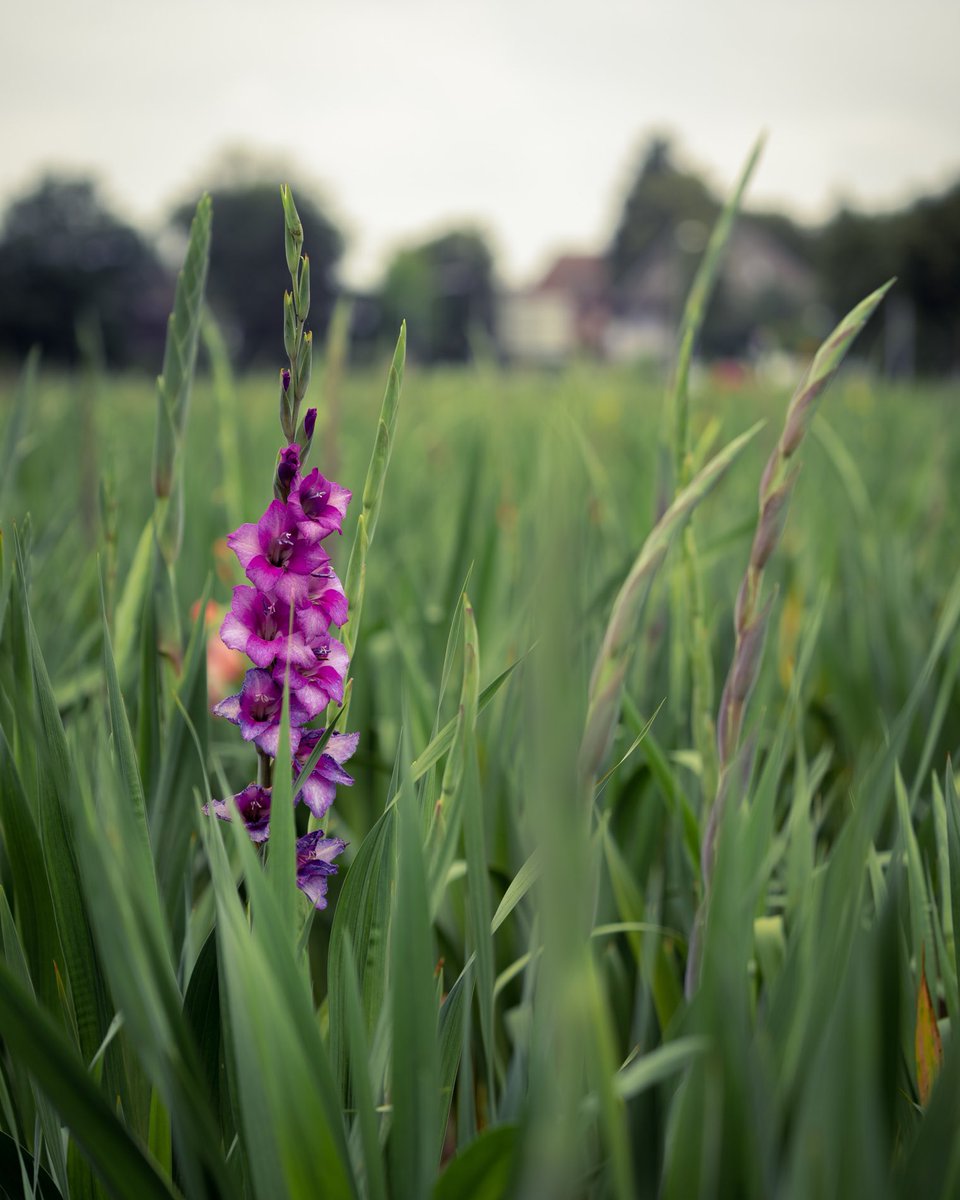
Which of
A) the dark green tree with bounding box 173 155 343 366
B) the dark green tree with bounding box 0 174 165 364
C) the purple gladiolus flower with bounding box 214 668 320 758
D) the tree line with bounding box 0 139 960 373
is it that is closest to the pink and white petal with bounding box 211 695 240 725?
the purple gladiolus flower with bounding box 214 668 320 758

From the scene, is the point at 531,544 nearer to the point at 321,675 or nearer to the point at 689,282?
the point at 321,675

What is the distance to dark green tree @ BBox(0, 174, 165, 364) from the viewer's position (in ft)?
55.4

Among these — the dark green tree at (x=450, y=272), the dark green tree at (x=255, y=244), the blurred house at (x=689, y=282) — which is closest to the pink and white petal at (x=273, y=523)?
the dark green tree at (x=450, y=272)

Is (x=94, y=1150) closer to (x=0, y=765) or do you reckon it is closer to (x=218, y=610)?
(x=0, y=765)

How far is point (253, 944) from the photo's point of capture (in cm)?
29

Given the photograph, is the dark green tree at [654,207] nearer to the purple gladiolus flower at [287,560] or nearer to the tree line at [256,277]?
the tree line at [256,277]

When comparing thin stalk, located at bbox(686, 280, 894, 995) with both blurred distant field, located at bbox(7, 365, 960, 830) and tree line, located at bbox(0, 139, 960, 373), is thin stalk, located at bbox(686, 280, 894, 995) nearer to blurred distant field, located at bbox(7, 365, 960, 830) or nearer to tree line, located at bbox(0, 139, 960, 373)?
blurred distant field, located at bbox(7, 365, 960, 830)

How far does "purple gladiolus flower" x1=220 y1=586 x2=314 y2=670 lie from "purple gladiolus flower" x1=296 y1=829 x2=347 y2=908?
0.07 metres

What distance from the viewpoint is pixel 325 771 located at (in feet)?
1.21

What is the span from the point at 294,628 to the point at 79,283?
19.6m

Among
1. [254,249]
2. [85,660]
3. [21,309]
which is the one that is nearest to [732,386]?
[85,660]

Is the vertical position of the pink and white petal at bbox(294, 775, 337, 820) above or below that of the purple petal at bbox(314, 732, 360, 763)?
below

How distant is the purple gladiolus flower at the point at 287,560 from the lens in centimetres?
35

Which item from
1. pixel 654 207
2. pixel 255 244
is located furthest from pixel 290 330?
pixel 654 207
